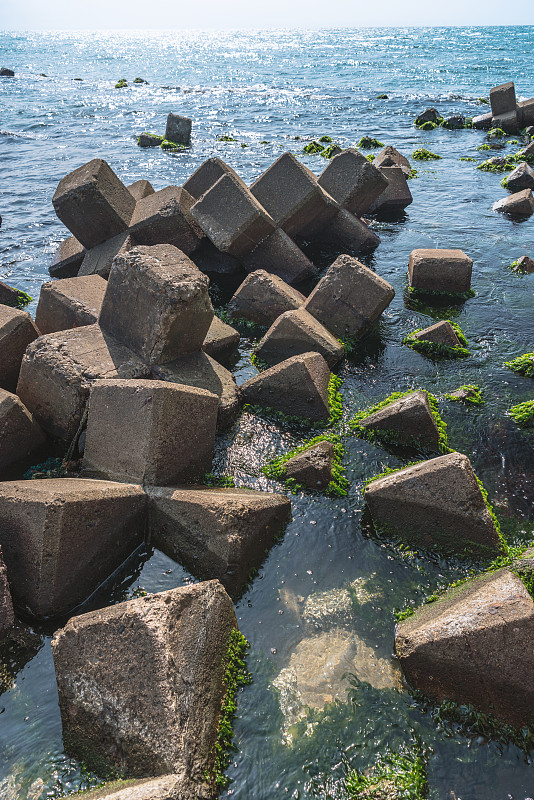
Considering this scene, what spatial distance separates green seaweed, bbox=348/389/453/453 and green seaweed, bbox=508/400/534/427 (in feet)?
2.81

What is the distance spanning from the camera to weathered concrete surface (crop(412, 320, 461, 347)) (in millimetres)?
7914

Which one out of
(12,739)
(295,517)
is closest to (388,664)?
(295,517)

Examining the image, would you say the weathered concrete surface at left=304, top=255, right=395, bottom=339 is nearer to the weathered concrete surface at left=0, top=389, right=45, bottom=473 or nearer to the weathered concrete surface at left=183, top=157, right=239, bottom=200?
the weathered concrete surface at left=183, top=157, right=239, bottom=200

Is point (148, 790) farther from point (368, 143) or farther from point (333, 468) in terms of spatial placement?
point (368, 143)

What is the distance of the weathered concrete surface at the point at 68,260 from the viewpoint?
401 inches

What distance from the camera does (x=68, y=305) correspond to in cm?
700

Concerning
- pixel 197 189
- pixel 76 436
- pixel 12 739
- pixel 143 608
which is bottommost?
pixel 12 739

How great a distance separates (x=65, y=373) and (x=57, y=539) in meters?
2.10

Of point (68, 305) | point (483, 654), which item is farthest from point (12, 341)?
point (483, 654)

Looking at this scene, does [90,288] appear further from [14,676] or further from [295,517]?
[14,676]

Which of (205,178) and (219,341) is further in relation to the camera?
(205,178)

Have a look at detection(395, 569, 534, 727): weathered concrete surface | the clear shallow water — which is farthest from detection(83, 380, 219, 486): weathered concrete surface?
detection(395, 569, 534, 727): weathered concrete surface

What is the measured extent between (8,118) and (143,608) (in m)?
33.2

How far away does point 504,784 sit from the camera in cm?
340
